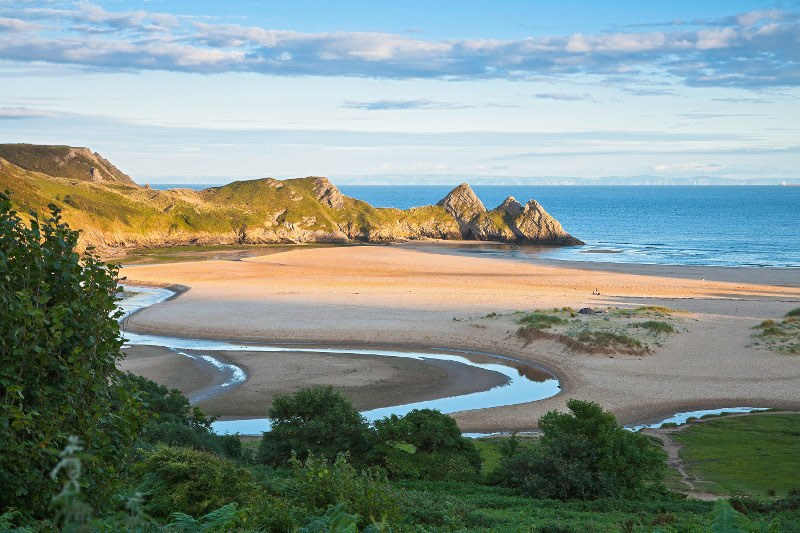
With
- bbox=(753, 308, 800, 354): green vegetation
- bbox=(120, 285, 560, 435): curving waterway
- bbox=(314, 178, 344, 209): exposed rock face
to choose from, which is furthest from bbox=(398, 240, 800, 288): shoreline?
bbox=(120, 285, 560, 435): curving waterway

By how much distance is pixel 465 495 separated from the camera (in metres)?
19.4

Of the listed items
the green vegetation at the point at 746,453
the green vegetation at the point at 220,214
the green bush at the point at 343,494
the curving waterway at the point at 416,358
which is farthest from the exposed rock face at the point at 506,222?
the green bush at the point at 343,494

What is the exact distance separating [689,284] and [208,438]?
69.5 meters

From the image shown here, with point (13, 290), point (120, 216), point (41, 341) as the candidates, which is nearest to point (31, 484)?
point (41, 341)

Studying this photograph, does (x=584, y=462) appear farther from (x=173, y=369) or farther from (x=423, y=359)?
(x=173, y=369)

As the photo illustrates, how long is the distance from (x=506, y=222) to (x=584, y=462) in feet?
404

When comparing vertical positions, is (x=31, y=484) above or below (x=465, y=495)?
above

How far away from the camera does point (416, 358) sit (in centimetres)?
4641

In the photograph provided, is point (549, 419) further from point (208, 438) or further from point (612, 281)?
point (612, 281)

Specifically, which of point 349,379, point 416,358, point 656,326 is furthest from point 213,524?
point 656,326

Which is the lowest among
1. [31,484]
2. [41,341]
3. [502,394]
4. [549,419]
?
[502,394]

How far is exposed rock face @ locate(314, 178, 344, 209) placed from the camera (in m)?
155

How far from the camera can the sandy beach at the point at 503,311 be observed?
39094 mm

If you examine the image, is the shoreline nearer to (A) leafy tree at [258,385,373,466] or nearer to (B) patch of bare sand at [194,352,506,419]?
(B) patch of bare sand at [194,352,506,419]
